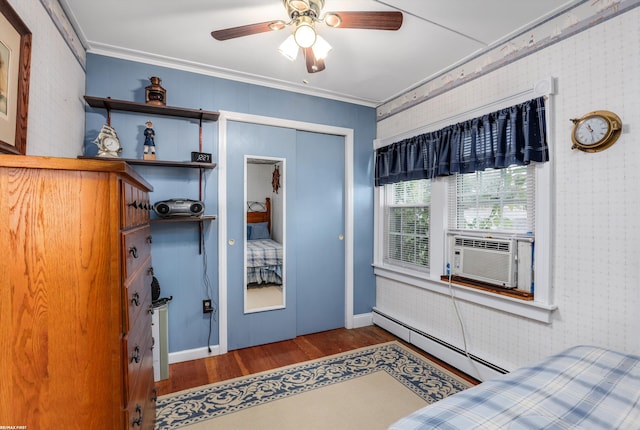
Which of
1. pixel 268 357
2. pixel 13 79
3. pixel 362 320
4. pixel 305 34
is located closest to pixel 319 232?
pixel 362 320

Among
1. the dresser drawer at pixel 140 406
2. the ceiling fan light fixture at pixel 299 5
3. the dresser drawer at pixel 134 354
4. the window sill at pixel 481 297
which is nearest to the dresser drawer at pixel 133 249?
the dresser drawer at pixel 134 354

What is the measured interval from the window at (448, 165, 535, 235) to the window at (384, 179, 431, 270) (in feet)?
1.10

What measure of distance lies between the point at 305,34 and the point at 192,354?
104 inches

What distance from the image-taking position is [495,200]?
2285 mm

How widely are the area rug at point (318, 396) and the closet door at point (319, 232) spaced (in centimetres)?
68

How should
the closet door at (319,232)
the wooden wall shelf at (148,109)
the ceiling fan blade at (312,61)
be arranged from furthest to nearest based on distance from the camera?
the closet door at (319,232)
the wooden wall shelf at (148,109)
the ceiling fan blade at (312,61)

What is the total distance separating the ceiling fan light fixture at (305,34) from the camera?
1.53 metres

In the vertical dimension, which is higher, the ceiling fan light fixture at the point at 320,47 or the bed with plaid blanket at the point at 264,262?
the ceiling fan light fixture at the point at 320,47

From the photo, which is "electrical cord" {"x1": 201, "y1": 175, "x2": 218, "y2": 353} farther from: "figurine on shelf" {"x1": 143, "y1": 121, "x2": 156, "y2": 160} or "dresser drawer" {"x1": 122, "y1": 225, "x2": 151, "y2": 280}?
"dresser drawer" {"x1": 122, "y1": 225, "x2": 151, "y2": 280}

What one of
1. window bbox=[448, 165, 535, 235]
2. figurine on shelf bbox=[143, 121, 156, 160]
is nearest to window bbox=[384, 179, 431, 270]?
window bbox=[448, 165, 535, 235]

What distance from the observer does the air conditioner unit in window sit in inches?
80.0

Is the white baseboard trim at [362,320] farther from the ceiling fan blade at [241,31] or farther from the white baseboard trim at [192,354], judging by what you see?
the ceiling fan blade at [241,31]

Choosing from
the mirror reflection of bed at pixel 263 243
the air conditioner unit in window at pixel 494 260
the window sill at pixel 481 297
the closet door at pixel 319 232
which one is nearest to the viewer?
the window sill at pixel 481 297

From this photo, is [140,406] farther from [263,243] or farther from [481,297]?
[481,297]
